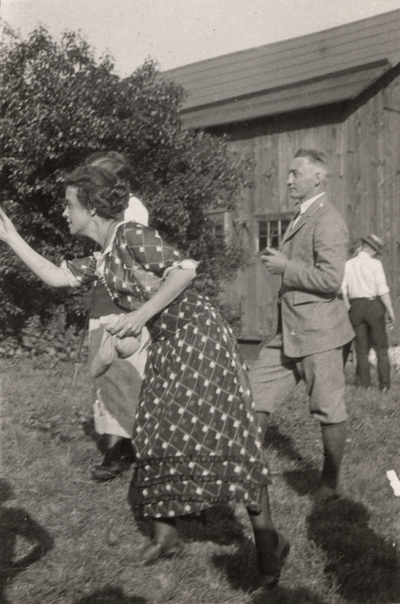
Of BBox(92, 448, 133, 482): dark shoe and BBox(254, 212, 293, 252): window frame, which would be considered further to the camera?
BBox(254, 212, 293, 252): window frame

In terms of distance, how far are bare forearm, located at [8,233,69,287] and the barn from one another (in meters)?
8.17

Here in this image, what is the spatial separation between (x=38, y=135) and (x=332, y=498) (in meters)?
6.86

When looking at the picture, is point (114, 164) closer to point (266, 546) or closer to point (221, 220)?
point (266, 546)

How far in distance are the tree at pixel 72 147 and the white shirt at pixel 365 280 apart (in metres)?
2.53

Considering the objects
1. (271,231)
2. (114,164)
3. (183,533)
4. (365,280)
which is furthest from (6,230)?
(271,231)

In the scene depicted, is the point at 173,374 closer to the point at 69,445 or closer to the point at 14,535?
the point at 14,535

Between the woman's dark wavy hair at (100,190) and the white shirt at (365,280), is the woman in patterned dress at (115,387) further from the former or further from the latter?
the white shirt at (365,280)

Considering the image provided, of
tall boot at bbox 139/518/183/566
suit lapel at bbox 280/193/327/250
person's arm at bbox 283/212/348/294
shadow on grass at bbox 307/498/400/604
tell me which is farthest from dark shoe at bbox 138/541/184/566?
suit lapel at bbox 280/193/327/250

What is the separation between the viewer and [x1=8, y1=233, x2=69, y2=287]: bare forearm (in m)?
4.09

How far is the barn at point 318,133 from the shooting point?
1264 centimetres

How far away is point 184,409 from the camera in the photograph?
3.72 metres

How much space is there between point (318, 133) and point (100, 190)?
9.36 m

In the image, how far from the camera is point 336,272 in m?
4.81

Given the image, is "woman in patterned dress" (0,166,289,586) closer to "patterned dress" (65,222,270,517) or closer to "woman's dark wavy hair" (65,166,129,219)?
"patterned dress" (65,222,270,517)
